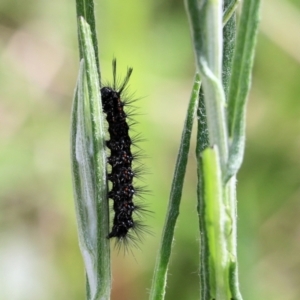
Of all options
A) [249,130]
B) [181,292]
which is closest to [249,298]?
[181,292]

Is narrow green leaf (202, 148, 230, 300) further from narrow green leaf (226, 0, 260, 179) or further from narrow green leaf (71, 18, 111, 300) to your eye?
narrow green leaf (71, 18, 111, 300)

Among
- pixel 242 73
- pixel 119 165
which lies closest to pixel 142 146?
pixel 119 165

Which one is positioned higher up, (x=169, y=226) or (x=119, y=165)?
(x=119, y=165)

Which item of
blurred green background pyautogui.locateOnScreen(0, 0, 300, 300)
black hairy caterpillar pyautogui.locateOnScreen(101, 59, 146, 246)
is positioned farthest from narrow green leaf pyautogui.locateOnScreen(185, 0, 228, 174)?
blurred green background pyautogui.locateOnScreen(0, 0, 300, 300)

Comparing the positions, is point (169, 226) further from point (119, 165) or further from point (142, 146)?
point (142, 146)

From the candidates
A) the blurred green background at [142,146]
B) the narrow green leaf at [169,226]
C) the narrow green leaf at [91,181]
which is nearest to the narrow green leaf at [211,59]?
the narrow green leaf at [169,226]

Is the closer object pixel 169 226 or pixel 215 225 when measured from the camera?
pixel 215 225

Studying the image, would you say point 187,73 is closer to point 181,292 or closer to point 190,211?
point 190,211
